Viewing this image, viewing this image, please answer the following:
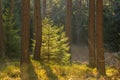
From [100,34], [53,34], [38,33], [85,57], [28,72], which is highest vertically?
[100,34]

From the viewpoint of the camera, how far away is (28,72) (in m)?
12.2

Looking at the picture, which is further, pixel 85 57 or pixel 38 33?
pixel 85 57

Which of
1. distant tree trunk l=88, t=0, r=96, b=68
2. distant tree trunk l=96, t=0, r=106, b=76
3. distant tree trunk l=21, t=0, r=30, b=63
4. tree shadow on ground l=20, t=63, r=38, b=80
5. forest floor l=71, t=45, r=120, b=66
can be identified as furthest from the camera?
forest floor l=71, t=45, r=120, b=66

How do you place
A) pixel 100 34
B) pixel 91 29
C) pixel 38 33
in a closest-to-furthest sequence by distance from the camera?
pixel 100 34
pixel 38 33
pixel 91 29

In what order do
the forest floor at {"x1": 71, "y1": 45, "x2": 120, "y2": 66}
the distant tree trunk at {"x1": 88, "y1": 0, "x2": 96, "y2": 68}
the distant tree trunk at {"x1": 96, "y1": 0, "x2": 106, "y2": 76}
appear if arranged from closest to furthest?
the distant tree trunk at {"x1": 96, "y1": 0, "x2": 106, "y2": 76}
the distant tree trunk at {"x1": 88, "y1": 0, "x2": 96, "y2": 68}
the forest floor at {"x1": 71, "y1": 45, "x2": 120, "y2": 66}

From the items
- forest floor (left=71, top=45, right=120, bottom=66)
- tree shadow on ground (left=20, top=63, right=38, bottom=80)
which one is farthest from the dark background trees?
forest floor (left=71, top=45, right=120, bottom=66)

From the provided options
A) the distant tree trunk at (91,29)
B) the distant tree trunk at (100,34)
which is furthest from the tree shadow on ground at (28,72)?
the distant tree trunk at (91,29)

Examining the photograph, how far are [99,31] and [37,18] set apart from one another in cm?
452

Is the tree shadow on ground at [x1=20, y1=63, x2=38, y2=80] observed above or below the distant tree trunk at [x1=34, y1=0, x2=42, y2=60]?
below

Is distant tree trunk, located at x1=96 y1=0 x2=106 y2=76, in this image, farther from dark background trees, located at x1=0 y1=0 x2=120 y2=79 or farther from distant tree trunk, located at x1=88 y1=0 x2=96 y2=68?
distant tree trunk, located at x1=88 y1=0 x2=96 y2=68

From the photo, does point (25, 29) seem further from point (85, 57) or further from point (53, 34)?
point (85, 57)

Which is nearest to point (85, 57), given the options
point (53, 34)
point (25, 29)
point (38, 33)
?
point (53, 34)

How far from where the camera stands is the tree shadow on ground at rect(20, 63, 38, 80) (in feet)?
37.3

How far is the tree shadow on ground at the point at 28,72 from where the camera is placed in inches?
448
